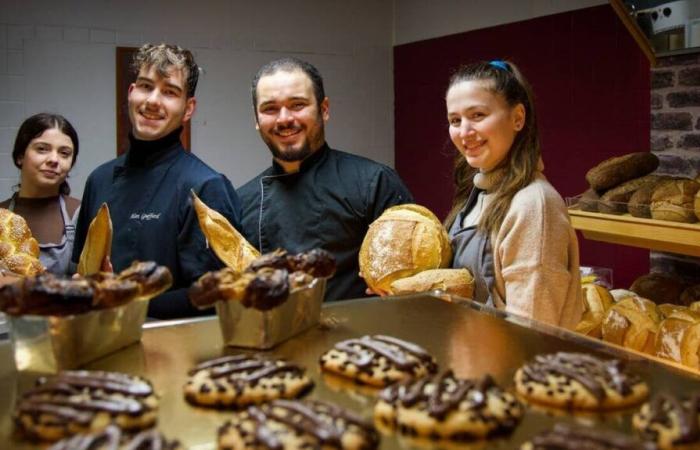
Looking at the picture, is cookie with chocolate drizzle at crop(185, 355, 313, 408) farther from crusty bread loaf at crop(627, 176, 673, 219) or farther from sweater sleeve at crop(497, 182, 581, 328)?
crusty bread loaf at crop(627, 176, 673, 219)

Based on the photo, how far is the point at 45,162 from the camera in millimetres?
3770

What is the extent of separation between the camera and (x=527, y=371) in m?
1.28

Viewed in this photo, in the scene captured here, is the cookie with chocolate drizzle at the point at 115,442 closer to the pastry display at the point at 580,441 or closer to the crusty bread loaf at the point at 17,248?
the pastry display at the point at 580,441

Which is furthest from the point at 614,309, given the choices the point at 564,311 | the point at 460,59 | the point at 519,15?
the point at 460,59

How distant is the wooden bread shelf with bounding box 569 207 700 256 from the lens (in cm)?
278

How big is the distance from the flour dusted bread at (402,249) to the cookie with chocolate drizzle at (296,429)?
109 centimetres

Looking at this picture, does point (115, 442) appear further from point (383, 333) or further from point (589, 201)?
point (589, 201)

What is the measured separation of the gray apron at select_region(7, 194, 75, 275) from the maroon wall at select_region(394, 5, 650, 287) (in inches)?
103

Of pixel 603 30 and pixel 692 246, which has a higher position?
pixel 603 30

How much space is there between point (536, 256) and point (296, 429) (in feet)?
3.95

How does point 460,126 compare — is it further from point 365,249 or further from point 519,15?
point 519,15

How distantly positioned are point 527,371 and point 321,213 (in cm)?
162

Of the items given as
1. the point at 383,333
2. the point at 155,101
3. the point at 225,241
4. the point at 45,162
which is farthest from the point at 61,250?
the point at 383,333

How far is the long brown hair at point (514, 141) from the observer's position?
2.23 metres
